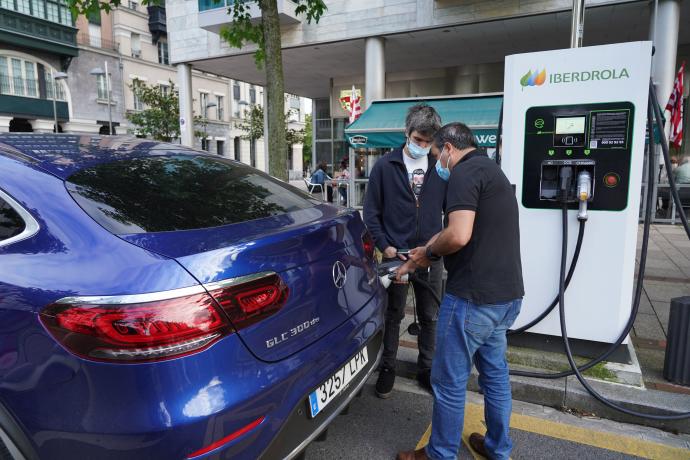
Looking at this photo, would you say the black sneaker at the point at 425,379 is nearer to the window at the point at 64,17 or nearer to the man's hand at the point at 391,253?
the man's hand at the point at 391,253

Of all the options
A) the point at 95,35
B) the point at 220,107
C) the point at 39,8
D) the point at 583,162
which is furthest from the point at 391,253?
the point at 220,107

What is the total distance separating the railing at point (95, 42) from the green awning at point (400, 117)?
26.5 m

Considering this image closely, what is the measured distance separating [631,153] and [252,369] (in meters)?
2.70

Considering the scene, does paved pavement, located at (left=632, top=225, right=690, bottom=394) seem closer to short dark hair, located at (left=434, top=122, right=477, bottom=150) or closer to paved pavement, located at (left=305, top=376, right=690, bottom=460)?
paved pavement, located at (left=305, top=376, right=690, bottom=460)

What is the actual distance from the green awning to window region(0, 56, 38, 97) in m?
23.5

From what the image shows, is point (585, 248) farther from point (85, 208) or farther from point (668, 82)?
point (668, 82)

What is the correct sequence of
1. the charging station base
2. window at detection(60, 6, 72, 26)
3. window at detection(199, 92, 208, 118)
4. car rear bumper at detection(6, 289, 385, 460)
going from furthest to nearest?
window at detection(199, 92, 208, 118) < window at detection(60, 6, 72, 26) < the charging station base < car rear bumper at detection(6, 289, 385, 460)

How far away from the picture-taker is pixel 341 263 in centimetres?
220

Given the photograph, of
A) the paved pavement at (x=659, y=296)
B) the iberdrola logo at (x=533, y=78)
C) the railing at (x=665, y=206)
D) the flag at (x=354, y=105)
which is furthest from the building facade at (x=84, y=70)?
the iberdrola logo at (x=533, y=78)

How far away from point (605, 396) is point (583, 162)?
4.86ft

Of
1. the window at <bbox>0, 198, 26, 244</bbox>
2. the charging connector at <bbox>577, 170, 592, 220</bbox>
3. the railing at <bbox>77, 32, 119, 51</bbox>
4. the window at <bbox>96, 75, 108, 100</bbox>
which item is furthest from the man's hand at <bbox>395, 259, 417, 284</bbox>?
the railing at <bbox>77, 32, 119, 51</bbox>

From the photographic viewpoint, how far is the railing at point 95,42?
30.4 m

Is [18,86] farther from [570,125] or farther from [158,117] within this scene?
[570,125]

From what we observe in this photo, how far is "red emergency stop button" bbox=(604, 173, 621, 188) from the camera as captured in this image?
3078 mm
